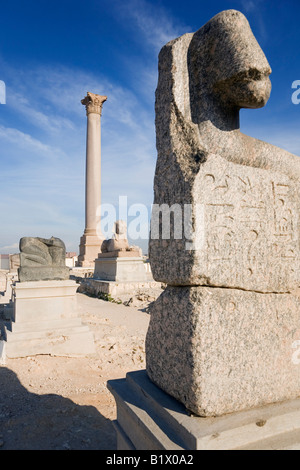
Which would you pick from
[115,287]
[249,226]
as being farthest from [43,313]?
[115,287]

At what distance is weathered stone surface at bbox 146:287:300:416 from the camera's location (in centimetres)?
154

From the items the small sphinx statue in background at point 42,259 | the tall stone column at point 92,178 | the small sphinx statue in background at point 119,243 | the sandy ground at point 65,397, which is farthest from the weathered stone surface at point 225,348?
the tall stone column at point 92,178

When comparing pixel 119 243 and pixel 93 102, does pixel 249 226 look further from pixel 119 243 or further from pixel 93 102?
pixel 93 102

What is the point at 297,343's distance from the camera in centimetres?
182

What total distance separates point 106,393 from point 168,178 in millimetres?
2675

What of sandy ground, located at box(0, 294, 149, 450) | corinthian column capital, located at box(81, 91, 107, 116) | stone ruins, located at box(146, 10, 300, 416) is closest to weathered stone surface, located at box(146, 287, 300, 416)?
stone ruins, located at box(146, 10, 300, 416)

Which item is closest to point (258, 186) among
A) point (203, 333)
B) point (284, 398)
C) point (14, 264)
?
point (203, 333)

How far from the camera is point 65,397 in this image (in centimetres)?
337

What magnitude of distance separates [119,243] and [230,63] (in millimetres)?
10178

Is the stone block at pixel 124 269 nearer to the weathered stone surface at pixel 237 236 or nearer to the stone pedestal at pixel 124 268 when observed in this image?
the stone pedestal at pixel 124 268

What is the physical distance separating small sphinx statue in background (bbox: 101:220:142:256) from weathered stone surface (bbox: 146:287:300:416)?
9.69 m

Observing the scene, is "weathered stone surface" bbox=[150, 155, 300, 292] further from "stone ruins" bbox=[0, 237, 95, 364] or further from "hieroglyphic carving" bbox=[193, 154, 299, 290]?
"stone ruins" bbox=[0, 237, 95, 364]

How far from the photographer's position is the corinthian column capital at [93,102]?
712 inches

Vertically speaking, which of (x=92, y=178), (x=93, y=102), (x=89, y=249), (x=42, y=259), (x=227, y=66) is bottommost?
(x=42, y=259)
